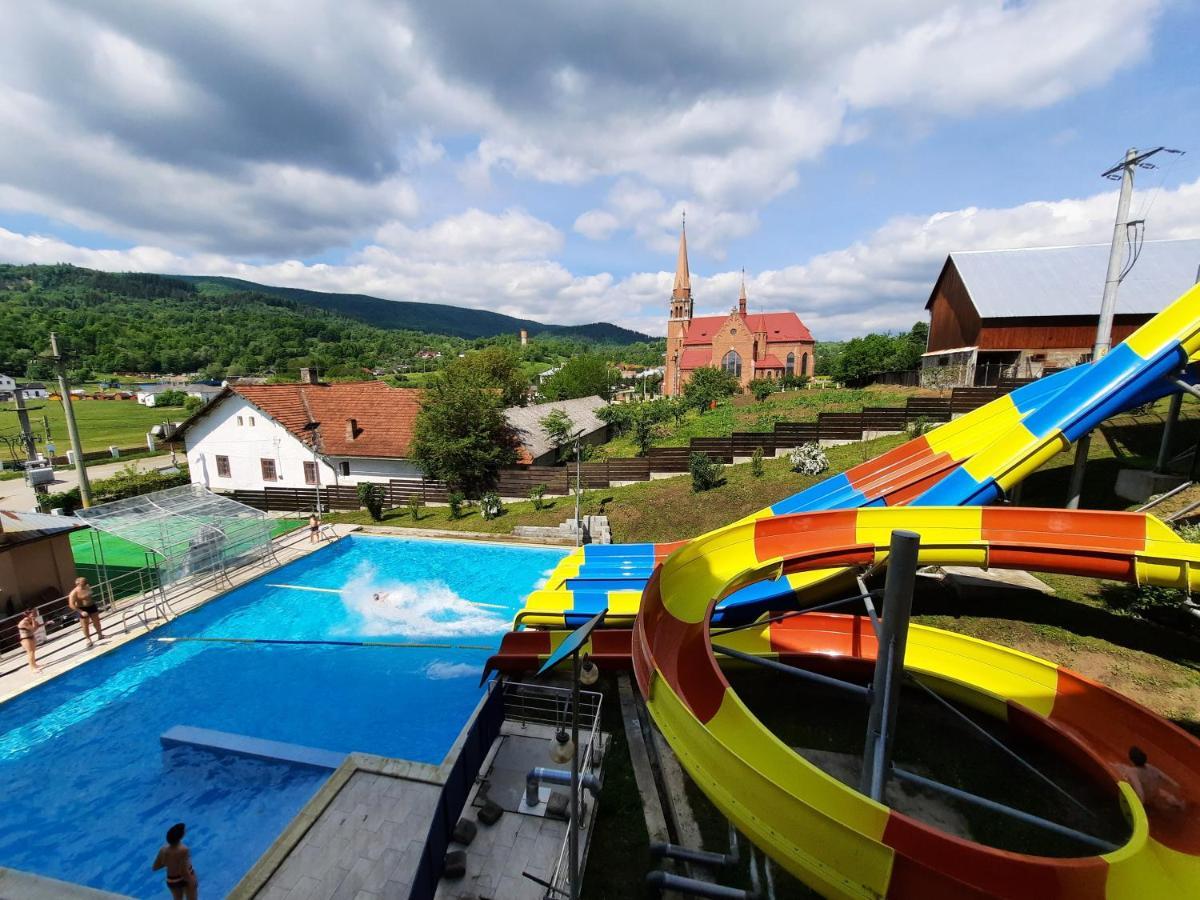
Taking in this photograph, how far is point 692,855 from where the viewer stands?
5.37m

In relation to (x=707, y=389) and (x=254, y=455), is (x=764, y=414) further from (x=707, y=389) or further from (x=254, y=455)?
(x=254, y=455)

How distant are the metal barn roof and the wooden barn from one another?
39 mm

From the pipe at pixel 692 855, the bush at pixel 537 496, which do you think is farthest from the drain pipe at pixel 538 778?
the bush at pixel 537 496

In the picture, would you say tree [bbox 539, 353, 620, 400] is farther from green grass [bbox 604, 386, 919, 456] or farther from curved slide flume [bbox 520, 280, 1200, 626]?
curved slide flume [bbox 520, 280, 1200, 626]

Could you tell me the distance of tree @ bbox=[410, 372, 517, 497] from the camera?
965 inches

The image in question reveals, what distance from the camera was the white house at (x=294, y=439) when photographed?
26.9m

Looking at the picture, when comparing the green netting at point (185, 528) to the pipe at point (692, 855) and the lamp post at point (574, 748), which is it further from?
the pipe at point (692, 855)

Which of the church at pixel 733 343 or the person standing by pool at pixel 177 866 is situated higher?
the church at pixel 733 343

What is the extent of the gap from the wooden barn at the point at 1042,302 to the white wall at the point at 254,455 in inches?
1299

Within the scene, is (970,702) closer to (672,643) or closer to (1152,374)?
(672,643)

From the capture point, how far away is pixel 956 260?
29.6 metres

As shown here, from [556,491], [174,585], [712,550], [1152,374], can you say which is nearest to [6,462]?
[174,585]

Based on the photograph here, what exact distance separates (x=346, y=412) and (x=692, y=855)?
96.3 feet

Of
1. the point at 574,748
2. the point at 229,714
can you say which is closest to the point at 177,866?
the point at 229,714
